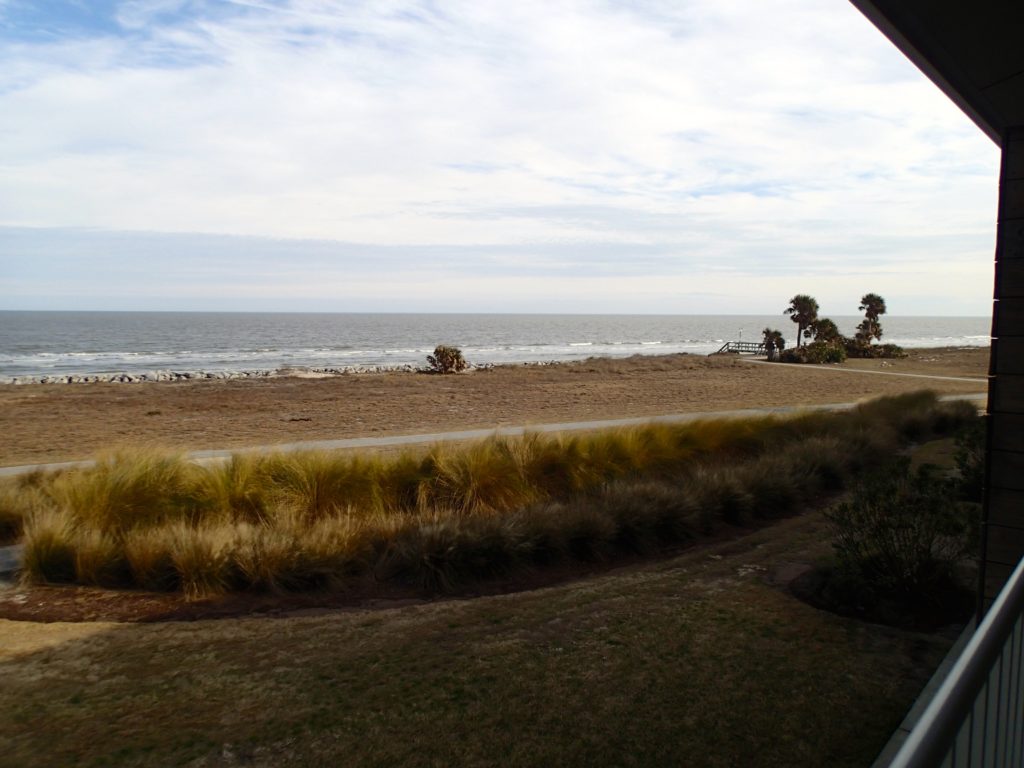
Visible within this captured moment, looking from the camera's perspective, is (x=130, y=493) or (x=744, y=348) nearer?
(x=130, y=493)

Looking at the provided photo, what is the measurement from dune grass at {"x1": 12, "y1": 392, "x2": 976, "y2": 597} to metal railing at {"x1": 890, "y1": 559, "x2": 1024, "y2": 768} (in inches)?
218

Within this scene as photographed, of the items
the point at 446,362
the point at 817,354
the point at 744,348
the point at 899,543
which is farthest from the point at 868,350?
the point at 899,543

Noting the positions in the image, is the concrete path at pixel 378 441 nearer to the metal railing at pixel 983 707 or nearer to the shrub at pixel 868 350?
the metal railing at pixel 983 707

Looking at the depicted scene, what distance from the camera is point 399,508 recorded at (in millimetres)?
9250

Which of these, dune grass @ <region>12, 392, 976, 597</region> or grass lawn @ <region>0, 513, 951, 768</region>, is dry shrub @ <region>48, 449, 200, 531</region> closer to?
dune grass @ <region>12, 392, 976, 597</region>

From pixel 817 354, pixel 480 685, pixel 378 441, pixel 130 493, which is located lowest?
pixel 480 685

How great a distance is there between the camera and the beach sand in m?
17.1

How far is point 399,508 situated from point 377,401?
1555 cm

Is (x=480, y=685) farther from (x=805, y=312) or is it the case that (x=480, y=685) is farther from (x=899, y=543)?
(x=805, y=312)

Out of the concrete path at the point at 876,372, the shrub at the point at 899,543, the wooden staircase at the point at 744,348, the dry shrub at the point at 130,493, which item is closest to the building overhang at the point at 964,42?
the shrub at the point at 899,543

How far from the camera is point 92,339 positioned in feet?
274

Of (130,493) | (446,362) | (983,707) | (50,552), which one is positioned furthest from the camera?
(446,362)

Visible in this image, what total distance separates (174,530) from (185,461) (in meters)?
2.27

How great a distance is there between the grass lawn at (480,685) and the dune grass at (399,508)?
39.9 inches
